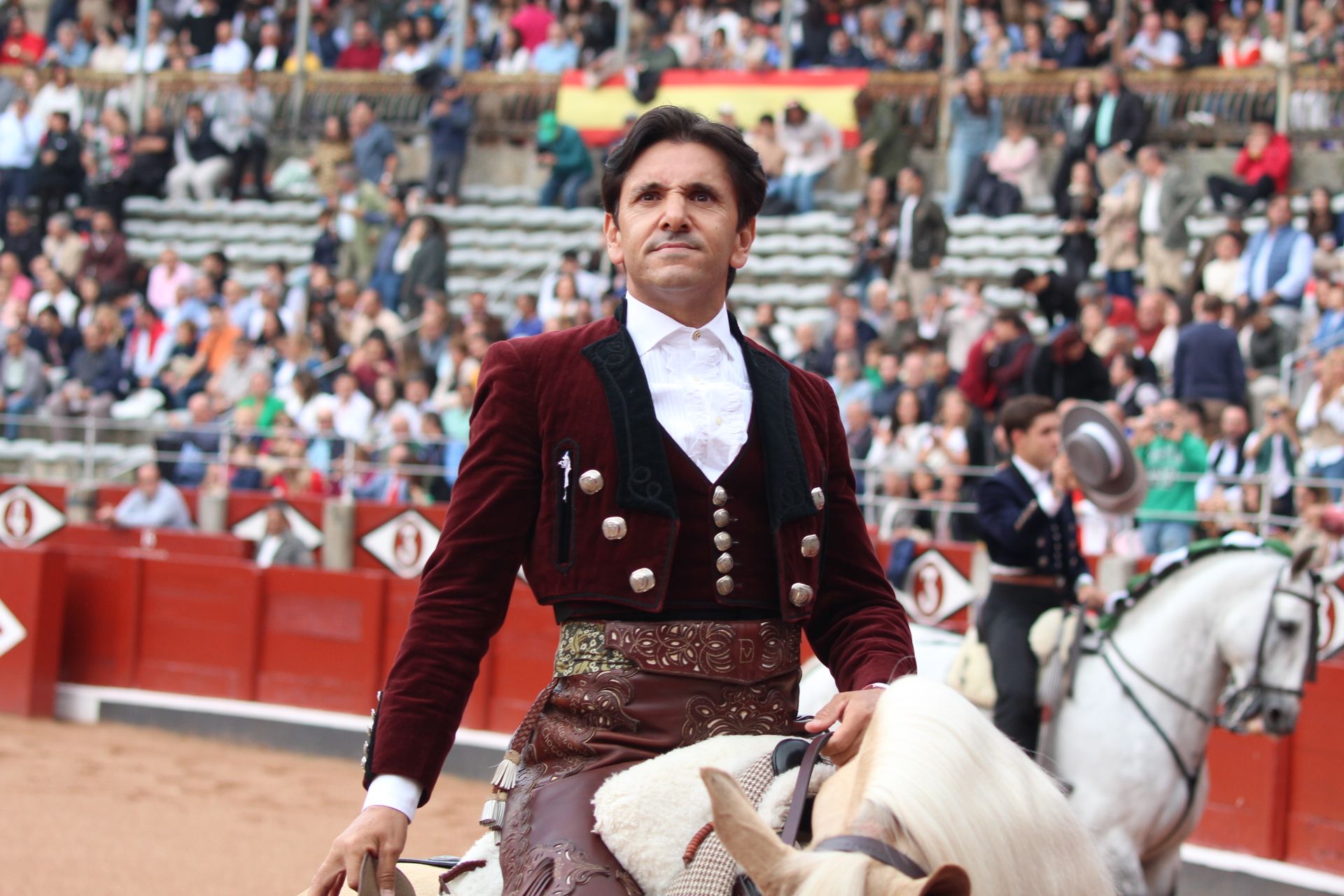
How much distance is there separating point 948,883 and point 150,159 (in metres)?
15.9

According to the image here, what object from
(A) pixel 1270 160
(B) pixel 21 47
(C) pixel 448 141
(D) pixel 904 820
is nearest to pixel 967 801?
(D) pixel 904 820

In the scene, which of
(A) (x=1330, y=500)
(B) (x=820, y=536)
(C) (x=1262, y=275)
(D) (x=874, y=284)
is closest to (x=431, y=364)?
(D) (x=874, y=284)

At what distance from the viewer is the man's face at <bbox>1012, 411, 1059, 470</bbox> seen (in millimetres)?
5199

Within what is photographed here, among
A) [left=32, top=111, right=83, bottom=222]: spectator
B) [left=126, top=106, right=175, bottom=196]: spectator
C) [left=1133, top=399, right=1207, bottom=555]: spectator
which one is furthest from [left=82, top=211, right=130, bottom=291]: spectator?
[left=1133, top=399, right=1207, bottom=555]: spectator

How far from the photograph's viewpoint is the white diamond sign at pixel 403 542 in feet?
31.4

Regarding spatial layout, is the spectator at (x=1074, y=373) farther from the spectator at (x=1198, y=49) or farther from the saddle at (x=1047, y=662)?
the spectator at (x=1198, y=49)

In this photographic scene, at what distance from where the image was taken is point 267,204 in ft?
53.7

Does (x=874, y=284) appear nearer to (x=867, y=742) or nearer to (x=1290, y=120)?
(x=1290, y=120)

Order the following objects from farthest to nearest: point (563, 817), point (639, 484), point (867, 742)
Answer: point (639, 484) < point (563, 817) < point (867, 742)

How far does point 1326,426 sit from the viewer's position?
7707mm

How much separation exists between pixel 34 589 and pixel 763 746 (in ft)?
26.2

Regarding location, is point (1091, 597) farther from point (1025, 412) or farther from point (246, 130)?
point (246, 130)

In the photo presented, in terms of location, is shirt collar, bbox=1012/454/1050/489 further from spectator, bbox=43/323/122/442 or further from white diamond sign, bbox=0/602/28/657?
spectator, bbox=43/323/122/442

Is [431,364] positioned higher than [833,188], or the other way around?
[833,188]
